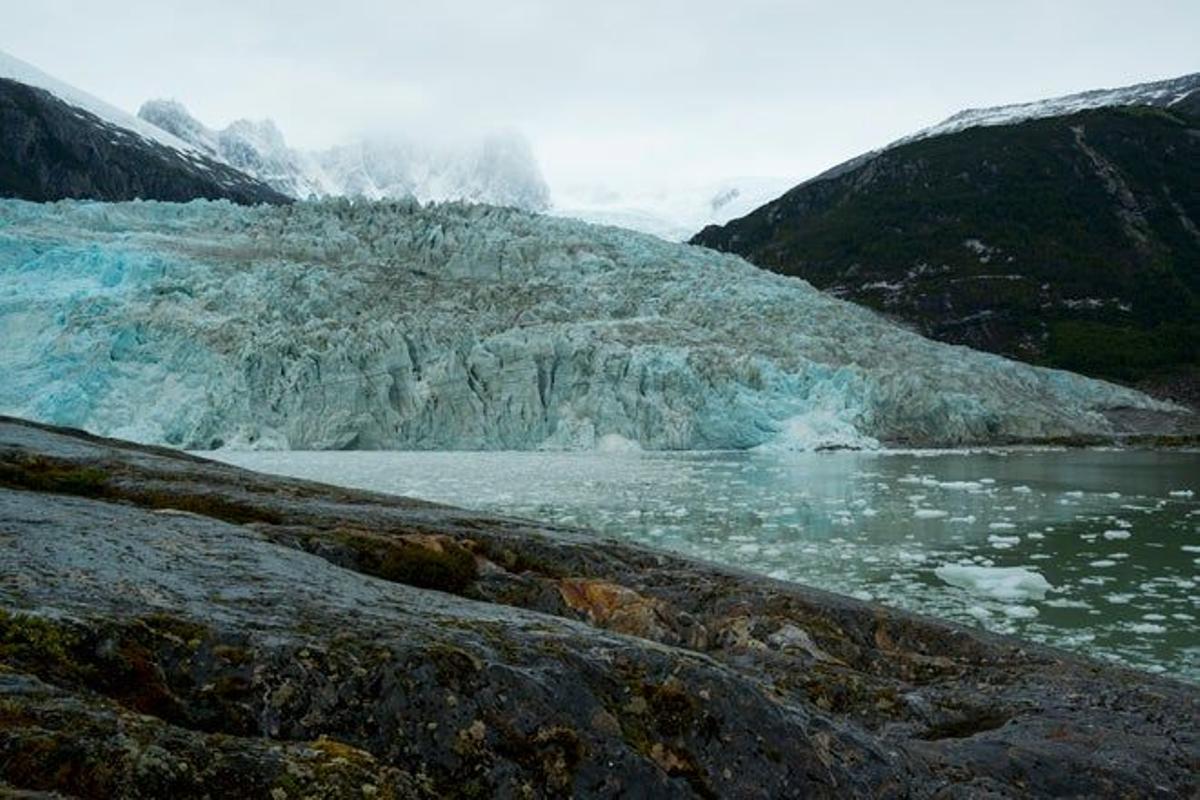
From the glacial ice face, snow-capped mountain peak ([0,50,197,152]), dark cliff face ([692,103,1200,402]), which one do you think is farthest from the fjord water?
snow-capped mountain peak ([0,50,197,152])

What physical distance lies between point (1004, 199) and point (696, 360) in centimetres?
10117

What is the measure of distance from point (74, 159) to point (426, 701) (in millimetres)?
148686

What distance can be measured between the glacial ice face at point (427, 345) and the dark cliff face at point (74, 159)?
255 feet

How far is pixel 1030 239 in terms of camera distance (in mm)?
116438

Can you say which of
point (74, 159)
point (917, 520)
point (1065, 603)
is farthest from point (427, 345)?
point (74, 159)

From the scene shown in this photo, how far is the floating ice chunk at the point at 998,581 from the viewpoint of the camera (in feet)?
36.4

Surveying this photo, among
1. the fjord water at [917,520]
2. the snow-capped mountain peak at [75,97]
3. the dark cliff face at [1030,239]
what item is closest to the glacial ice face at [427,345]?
the fjord water at [917,520]

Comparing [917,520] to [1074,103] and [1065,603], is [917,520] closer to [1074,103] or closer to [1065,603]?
[1065,603]

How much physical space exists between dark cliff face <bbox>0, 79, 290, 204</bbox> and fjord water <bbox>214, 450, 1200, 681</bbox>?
336ft

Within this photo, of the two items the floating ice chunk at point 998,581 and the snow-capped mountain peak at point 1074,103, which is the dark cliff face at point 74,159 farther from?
the snow-capped mountain peak at point 1074,103

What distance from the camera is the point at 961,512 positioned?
64.6ft

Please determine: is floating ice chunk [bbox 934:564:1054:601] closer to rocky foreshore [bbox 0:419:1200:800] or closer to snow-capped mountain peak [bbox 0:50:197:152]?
rocky foreshore [bbox 0:419:1200:800]

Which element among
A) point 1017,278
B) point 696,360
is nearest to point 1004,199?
point 1017,278

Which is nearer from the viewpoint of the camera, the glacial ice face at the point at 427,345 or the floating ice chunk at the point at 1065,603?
the floating ice chunk at the point at 1065,603
